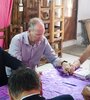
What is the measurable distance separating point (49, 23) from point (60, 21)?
0.43 meters

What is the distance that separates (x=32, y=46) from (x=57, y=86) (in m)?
0.65

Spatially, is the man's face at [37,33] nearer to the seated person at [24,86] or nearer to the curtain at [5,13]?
the seated person at [24,86]

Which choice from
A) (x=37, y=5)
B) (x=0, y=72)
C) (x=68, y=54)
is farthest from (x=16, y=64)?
(x=68, y=54)

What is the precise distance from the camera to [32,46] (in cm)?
244

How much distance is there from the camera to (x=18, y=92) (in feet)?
3.26

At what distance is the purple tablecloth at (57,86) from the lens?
1792 mm

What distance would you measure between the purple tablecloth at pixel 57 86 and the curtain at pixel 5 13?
6.23 feet

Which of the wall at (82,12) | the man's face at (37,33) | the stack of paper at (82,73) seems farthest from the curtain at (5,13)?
the wall at (82,12)

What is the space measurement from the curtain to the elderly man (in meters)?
1.55

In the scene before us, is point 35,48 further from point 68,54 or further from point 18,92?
point 68,54

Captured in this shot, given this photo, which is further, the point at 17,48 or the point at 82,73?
the point at 17,48

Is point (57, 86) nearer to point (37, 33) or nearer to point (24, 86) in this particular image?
point (37, 33)

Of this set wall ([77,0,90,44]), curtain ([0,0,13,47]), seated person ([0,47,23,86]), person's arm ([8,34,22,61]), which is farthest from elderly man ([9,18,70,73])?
wall ([77,0,90,44])

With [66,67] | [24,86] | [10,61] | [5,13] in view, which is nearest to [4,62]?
[10,61]
